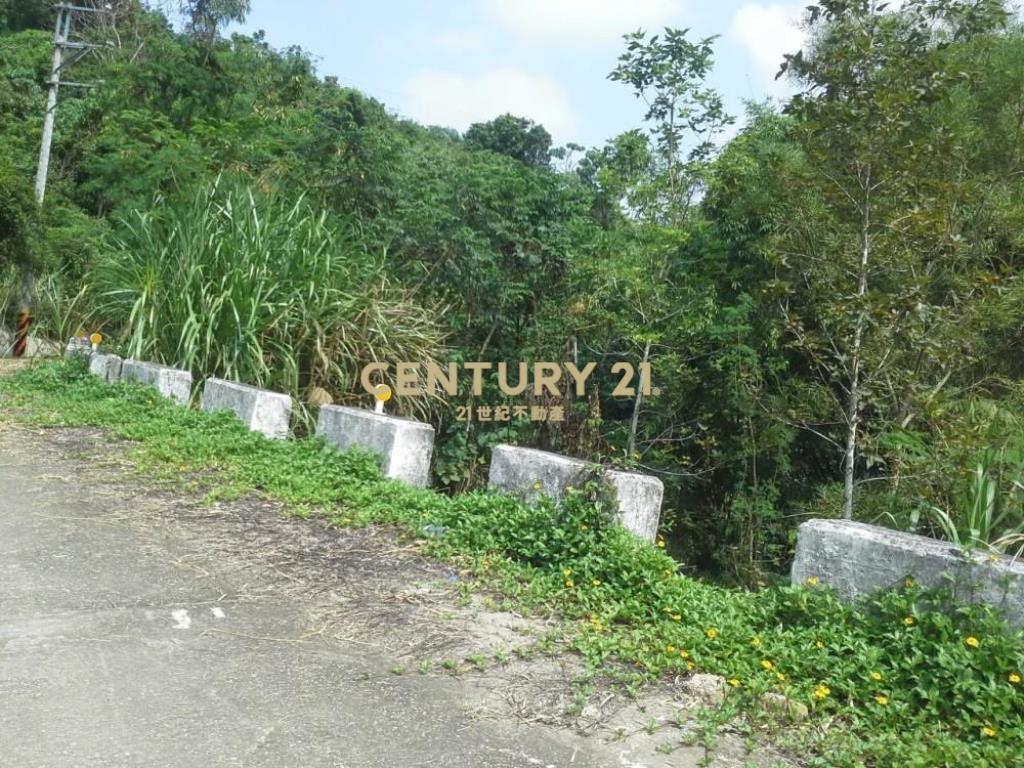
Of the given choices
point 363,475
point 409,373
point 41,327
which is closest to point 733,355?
point 409,373

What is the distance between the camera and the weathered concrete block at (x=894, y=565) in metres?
3.80

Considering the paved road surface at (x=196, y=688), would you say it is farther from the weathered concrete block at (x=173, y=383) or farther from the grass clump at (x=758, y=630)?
the weathered concrete block at (x=173, y=383)

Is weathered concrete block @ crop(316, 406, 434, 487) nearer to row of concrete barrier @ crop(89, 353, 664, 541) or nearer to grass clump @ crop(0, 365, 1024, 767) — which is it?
row of concrete barrier @ crop(89, 353, 664, 541)

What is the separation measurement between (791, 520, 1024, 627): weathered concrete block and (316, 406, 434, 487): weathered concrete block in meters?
3.07

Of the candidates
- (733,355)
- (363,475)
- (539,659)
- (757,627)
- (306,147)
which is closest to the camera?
(539,659)

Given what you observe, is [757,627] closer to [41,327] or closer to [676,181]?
[676,181]

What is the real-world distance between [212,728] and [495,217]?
8.31 metres

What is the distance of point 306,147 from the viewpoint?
12703mm

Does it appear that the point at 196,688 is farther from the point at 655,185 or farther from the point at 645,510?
the point at 655,185

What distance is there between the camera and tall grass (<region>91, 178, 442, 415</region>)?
9.53 m

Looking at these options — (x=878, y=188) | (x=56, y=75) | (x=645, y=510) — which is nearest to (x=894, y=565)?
(x=645, y=510)

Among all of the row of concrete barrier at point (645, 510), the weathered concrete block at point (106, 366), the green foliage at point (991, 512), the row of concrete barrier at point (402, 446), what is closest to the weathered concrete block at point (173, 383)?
the row of concrete barrier at point (402, 446)

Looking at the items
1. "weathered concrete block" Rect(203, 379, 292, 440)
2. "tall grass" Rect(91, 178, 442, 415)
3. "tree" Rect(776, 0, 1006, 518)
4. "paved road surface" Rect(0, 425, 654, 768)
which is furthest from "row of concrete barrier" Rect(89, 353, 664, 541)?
"tree" Rect(776, 0, 1006, 518)

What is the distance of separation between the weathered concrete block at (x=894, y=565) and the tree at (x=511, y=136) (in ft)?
101
